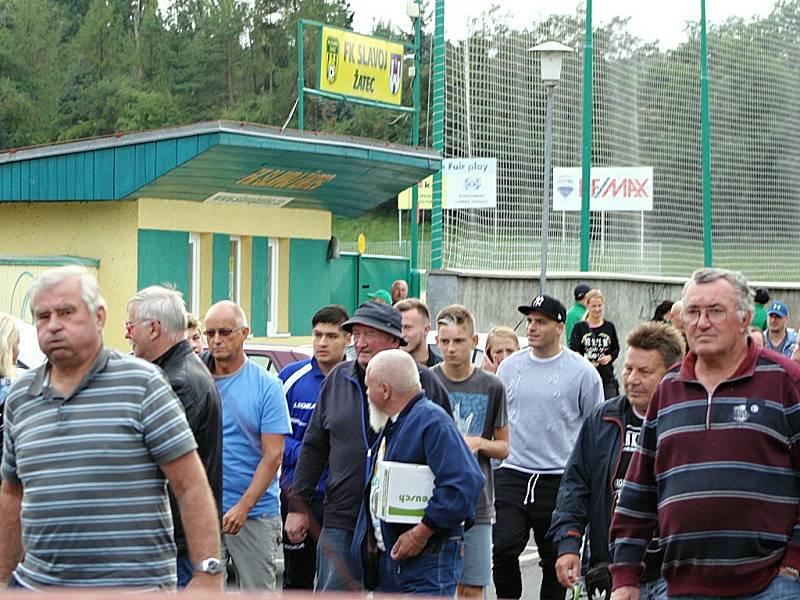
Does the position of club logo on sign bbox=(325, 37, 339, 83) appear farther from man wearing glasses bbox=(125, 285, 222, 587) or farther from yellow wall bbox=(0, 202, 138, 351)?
man wearing glasses bbox=(125, 285, 222, 587)

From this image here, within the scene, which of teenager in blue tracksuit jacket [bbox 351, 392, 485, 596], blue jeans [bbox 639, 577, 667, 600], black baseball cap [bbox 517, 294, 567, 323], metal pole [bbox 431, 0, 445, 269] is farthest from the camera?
metal pole [bbox 431, 0, 445, 269]

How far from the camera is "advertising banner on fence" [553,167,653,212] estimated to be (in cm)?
3019

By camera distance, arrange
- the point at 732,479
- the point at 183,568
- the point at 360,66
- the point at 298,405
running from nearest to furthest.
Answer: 1. the point at 732,479
2. the point at 183,568
3. the point at 298,405
4. the point at 360,66

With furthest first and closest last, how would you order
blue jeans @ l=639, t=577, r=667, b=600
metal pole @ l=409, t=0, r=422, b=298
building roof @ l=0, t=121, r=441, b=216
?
metal pole @ l=409, t=0, r=422, b=298 → building roof @ l=0, t=121, r=441, b=216 → blue jeans @ l=639, t=577, r=667, b=600

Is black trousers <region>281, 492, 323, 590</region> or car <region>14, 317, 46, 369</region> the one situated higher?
car <region>14, 317, 46, 369</region>

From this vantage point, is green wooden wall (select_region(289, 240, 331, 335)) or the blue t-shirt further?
green wooden wall (select_region(289, 240, 331, 335))

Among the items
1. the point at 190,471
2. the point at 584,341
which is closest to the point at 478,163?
the point at 584,341

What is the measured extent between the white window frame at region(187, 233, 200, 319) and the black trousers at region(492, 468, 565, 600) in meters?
16.4

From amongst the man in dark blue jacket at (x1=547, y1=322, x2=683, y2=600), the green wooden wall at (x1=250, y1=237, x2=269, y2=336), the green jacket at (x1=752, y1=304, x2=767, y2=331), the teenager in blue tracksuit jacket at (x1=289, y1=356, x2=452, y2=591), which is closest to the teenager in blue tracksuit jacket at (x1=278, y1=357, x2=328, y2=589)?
the teenager in blue tracksuit jacket at (x1=289, y1=356, x2=452, y2=591)

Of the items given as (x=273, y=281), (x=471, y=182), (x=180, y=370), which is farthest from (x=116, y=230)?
(x=180, y=370)

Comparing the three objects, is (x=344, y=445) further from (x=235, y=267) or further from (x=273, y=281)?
(x=273, y=281)

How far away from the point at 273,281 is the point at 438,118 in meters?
4.21

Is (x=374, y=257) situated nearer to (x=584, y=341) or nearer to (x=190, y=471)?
(x=584, y=341)

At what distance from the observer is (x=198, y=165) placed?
926 inches
